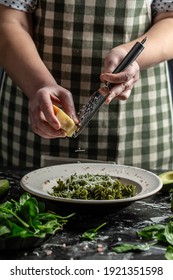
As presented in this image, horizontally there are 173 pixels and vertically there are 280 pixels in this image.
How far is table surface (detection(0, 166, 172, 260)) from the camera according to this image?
4.39 ft

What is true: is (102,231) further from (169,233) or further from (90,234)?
(169,233)

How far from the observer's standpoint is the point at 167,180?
177 cm

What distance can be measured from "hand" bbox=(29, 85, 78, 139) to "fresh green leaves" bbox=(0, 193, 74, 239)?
30 centimetres

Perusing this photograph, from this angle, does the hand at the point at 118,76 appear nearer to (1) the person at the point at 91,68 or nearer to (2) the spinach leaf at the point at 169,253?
(1) the person at the point at 91,68

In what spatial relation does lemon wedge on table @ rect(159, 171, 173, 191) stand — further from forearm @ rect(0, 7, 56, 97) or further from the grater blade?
forearm @ rect(0, 7, 56, 97)

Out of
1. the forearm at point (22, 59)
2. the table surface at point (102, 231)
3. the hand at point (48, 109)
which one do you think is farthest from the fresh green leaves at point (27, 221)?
the forearm at point (22, 59)

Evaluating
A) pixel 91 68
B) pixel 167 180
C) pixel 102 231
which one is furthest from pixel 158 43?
pixel 102 231

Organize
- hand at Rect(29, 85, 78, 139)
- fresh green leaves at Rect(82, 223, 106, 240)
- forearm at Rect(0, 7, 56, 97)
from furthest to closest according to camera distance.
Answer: forearm at Rect(0, 7, 56, 97) → hand at Rect(29, 85, 78, 139) → fresh green leaves at Rect(82, 223, 106, 240)

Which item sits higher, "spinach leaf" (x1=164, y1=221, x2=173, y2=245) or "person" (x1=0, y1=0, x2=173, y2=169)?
"person" (x1=0, y1=0, x2=173, y2=169)

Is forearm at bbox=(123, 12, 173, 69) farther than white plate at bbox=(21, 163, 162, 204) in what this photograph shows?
Yes

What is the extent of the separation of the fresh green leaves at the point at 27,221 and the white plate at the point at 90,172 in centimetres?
8

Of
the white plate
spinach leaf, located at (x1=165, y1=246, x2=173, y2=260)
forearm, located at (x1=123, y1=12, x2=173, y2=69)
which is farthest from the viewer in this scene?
forearm, located at (x1=123, y1=12, x2=173, y2=69)

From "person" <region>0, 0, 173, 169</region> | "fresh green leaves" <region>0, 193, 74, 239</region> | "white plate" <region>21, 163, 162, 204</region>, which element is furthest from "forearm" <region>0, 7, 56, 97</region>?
"fresh green leaves" <region>0, 193, 74, 239</region>

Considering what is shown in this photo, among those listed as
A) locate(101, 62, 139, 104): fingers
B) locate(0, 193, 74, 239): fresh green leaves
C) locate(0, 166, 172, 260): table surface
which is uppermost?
locate(101, 62, 139, 104): fingers
